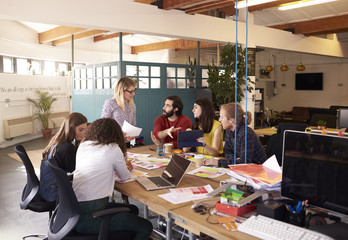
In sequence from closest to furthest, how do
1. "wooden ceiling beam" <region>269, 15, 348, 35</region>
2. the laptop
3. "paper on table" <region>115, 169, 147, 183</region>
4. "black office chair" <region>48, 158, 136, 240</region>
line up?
"black office chair" <region>48, 158, 136, 240</region>
the laptop
"paper on table" <region>115, 169, 147, 183</region>
"wooden ceiling beam" <region>269, 15, 348, 35</region>

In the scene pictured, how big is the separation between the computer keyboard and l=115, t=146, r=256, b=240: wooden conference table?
0.04 metres

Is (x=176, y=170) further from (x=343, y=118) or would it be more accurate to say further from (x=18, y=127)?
(x=18, y=127)

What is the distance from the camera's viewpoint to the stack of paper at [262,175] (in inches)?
88.3

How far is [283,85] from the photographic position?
53.4 feet

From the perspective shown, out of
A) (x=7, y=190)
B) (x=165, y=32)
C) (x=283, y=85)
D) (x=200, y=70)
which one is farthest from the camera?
(x=283, y=85)

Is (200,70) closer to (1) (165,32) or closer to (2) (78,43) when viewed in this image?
(1) (165,32)

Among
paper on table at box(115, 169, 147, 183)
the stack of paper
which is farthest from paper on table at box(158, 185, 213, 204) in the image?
paper on table at box(115, 169, 147, 183)

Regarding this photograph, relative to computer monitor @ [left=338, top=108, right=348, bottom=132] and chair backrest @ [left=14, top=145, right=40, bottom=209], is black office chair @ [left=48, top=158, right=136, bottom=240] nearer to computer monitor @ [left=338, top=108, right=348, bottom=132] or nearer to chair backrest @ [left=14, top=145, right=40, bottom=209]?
chair backrest @ [left=14, top=145, right=40, bottom=209]

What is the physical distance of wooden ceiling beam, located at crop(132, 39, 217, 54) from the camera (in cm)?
1163

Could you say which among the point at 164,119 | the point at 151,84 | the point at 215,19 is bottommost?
the point at 164,119

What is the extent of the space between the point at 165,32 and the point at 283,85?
1085 centimetres

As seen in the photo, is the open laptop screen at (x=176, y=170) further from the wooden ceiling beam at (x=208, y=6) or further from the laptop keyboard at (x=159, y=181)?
the wooden ceiling beam at (x=208, y=6)

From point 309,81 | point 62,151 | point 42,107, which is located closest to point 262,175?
point 62,151

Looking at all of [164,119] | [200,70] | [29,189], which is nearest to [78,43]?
[200,70]
